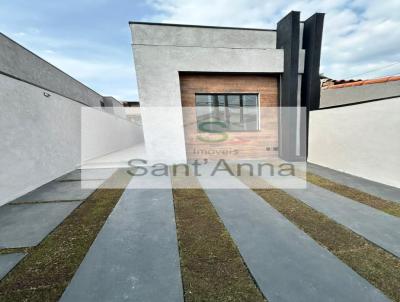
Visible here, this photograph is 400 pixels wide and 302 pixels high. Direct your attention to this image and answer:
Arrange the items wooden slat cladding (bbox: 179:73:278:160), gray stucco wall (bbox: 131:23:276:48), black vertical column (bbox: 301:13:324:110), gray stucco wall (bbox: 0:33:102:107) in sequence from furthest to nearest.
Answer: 1. wooden slat cladding (bbox: 179:73:278:160)
2. gray stucco wall (bbox: 131:23:276:48)
3. black vertical column (bbox: 301:13:324:110)
4. gray stucco wall (bbox: 0:33:102:107)

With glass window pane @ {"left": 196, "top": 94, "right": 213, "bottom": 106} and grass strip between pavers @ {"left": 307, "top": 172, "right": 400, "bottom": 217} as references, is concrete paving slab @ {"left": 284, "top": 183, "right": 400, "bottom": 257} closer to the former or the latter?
grass strip between pavers @ {"left": 307, "top": 172, "right": 400, "bottom": 217}

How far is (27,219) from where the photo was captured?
3535mm

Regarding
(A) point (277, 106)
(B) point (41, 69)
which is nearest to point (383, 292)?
(A) point (277, 106)

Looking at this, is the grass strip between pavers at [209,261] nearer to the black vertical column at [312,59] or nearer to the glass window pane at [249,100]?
the glass window pane at [249,100]

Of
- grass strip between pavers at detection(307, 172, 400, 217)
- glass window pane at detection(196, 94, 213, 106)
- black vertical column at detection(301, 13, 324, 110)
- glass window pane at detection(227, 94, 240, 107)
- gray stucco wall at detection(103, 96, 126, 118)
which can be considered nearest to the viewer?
grass strip between pavers at detection(307, 172, 400, 217)

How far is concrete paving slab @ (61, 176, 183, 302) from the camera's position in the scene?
6.17 ft

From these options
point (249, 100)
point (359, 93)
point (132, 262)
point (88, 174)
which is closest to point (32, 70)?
point (88, 174)

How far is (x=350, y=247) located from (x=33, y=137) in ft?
24.8

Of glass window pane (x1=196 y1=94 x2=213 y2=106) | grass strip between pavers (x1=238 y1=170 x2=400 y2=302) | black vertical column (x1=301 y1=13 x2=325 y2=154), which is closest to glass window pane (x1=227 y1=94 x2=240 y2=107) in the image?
glass window pane (x1=196 y1=94 x2=213 y2=106)

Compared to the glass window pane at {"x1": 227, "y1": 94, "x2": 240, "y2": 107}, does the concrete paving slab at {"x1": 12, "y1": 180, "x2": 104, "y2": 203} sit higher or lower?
lower

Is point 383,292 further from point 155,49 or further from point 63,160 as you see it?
point 63,160

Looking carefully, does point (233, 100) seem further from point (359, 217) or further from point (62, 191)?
point (62, 191)

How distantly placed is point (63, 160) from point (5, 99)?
297 cm

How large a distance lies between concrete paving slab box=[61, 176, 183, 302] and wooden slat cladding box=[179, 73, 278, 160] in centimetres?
464
